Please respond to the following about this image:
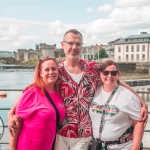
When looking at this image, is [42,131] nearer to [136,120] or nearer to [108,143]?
[108,143]

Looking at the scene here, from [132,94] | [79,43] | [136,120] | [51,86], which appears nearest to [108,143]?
[136,120]

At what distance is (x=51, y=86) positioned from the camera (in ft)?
8.35

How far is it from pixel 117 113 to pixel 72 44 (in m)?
0.74

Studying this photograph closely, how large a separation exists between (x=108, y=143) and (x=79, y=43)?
3.01ft

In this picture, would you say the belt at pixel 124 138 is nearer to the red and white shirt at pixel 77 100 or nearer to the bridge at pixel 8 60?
the red and white shirt at pixel 77 100

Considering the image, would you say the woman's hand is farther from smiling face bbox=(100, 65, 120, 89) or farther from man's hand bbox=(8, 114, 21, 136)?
smiling face bbox=(100, 65, 120, 89)

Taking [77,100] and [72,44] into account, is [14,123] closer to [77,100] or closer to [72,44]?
[77,100]

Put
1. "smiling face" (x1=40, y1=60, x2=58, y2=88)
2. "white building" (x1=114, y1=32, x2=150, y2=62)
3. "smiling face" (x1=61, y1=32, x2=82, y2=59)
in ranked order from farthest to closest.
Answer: "white building" (x1=114, y1=32, x2=150, y2=62), "smiling face" (x1=61, y1=32, x2=82, y2=59), "smiling face" (x1=40, y1=60, x2=58, y2=88)

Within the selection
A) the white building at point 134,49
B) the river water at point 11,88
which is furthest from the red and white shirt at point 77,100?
the white building at point 134,49

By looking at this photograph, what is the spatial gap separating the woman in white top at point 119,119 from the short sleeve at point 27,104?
51 cm

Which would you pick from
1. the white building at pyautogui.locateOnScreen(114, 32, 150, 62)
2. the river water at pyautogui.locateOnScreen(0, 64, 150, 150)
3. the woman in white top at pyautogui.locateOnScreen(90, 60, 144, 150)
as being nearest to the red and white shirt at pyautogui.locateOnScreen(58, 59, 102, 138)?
the woman in white top at pyautogui.locateOnScreen(90, 60, 144, 150)

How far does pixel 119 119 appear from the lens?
97.0 inches

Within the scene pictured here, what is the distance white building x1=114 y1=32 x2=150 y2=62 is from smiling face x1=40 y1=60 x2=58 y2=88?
6460cm

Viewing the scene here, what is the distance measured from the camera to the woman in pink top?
238cm
